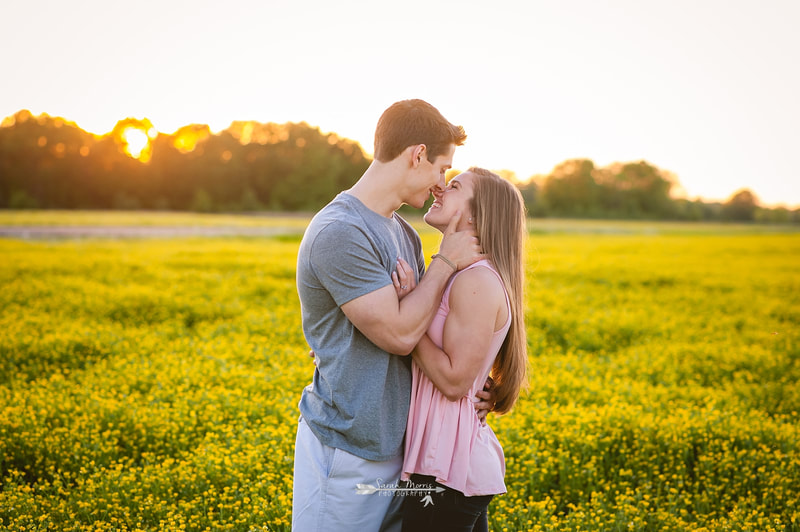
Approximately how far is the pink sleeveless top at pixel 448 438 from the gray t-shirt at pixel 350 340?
74 mm

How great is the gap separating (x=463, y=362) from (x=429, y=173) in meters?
0.93

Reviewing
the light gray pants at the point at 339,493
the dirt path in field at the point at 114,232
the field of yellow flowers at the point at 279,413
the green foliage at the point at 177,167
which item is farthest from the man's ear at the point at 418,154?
the green foliage at the point at 177,167

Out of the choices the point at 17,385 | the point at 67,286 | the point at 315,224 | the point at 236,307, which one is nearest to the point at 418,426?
the point at 315,224

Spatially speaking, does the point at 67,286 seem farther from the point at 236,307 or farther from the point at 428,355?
the point at 428,355

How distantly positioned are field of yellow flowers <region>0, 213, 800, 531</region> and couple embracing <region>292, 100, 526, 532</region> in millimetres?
2312

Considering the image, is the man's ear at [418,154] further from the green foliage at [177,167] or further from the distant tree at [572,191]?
the distant tree at [572,191]

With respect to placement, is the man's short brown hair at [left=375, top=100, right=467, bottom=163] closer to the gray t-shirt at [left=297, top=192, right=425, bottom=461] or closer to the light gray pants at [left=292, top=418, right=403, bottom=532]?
the gray t-shirt at [left=297, top=192, right=425, bottom=461]

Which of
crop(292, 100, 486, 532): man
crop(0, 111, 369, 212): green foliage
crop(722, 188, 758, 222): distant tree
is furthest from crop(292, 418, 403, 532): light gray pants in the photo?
crop(722, 188, 758, 222): distant tree

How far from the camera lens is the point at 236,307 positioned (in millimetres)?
13109

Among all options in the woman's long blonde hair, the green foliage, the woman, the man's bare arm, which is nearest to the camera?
the man's bare arm

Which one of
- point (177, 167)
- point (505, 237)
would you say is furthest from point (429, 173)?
point (177, 167)

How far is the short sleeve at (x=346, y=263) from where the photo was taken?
9.10 ft

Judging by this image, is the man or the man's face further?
the man's face

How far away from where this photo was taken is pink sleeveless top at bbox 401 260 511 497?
9.95 feet
